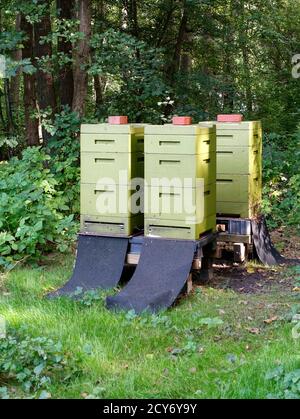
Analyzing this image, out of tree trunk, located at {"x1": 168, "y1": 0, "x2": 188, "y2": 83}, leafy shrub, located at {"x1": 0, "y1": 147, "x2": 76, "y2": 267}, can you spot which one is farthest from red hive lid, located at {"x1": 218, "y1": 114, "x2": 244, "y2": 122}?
tree trunk, located at {"x1": 168, "y1": 0, "x2": 188, "y2": 83}

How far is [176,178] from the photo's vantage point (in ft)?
21.5

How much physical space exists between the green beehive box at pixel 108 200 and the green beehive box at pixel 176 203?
0.77ft

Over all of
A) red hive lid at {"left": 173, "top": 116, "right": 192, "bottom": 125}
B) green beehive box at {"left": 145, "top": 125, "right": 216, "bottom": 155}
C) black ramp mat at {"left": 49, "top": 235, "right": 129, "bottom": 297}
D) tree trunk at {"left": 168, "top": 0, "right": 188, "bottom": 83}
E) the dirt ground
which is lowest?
the dirt ground

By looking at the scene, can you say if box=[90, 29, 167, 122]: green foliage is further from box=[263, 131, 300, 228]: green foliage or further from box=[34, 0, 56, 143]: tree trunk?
box=[263, 131, 300, 228]: green foliage

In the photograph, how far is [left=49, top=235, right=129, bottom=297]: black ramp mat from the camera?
22.1 ft

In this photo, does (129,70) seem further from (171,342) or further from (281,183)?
(171,342)

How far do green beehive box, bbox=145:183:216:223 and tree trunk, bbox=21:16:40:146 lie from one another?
7.35 metres

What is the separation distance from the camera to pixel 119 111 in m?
12.1

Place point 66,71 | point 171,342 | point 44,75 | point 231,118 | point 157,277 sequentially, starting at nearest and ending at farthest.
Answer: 1. point 171,342
2. point 157,277
3. point 231,118
4. point 44,75
5. point 66,71

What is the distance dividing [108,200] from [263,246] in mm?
2228

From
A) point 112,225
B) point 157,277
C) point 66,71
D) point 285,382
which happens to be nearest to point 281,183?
point 66,71

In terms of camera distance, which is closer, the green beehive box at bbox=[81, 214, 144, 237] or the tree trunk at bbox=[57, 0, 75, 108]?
the green beehive box at bbox=[81, 214, 144, 237]
